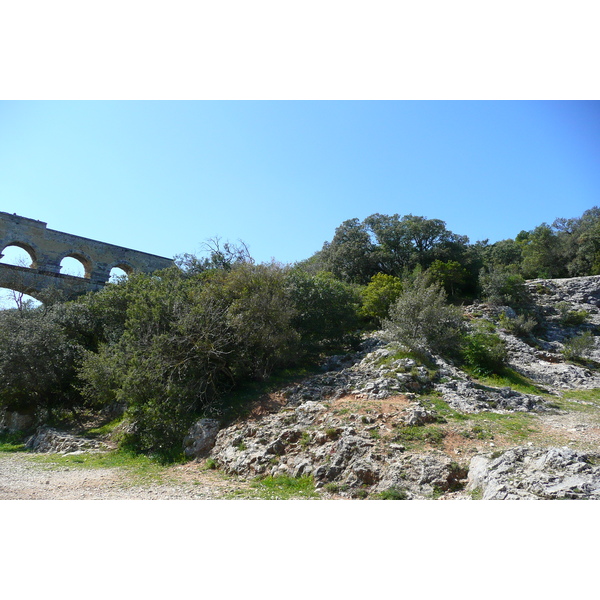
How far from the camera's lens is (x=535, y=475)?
614 centimetres

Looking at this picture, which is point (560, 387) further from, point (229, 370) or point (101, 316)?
point (101, 316)

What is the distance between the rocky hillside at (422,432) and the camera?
6723 mm

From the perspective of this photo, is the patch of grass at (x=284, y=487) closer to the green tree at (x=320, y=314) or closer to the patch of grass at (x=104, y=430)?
the patch of grass at (x=104, y=430)

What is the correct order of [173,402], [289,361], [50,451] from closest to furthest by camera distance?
[173,402] < [50,451] < [289,361]

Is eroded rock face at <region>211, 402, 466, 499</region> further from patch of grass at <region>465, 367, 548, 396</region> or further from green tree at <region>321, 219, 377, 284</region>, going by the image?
green tree at <region>321, 219, 377, 284</region>

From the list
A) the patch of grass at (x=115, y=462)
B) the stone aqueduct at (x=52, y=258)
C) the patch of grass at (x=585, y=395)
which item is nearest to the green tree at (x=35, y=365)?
the patch of grass at (x=115, y=462)

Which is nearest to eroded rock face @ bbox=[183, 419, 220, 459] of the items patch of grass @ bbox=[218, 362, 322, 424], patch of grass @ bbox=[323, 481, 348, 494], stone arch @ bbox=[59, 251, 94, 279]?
patch of grass @ bbox=[218, 362, 322, 424]

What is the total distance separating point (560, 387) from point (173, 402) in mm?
14589

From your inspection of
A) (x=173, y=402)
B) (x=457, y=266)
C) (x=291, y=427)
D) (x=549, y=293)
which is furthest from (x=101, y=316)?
(x=549, y=293)

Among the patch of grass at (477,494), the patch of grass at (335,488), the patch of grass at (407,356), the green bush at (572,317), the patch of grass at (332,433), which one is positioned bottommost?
the patch of grass at (335,488)

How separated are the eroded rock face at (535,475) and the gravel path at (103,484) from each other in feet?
16.2

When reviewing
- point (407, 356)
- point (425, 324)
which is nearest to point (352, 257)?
point (425, 324)

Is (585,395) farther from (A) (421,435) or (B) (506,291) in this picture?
(B) (506,291)

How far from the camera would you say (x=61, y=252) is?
2861 centimetres
